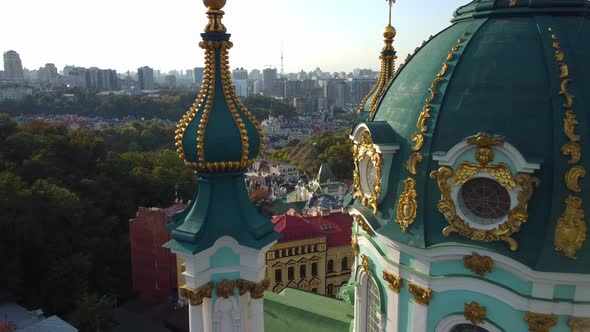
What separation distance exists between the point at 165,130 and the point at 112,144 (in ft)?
50.5

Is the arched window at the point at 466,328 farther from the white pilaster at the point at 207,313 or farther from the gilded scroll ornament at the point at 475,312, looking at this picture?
the white pilaster at the point at 207,313

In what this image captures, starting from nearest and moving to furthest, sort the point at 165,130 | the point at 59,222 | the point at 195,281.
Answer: the point at 195,281 < the point at 59,222 < the point at 165,130

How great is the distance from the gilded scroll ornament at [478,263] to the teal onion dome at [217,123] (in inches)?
173

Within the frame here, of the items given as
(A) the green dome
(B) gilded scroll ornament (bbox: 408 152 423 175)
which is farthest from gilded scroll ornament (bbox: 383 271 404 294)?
(B) gilded scroll ornament (bbox: 408 152 423 175)

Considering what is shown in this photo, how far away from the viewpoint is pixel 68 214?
30625 millimetres

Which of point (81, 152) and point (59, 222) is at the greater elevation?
point (81, 152)

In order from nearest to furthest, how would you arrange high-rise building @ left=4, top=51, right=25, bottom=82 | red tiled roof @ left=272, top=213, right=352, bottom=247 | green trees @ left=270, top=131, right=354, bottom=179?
red tiled roof @ left=272, top=213, right=352, bottom=247 < green trees @ left=270, top=131, right=354, bottom=179 < high-rise building @ left=4, top=51, right=25, bottom=82

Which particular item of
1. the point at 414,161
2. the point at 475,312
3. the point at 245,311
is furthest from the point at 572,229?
the point at 245,311

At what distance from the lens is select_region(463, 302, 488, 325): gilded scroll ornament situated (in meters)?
8.48

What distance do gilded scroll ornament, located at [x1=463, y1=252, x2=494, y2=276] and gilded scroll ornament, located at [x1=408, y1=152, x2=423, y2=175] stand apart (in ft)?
6.08

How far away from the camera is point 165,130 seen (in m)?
91.3

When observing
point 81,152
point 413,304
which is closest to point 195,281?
point 413,304

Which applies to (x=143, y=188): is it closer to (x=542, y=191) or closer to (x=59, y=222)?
(x=59, y=222)

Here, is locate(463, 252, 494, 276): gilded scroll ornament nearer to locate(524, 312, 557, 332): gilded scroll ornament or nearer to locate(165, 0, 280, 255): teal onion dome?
locate(524, 312, 557, 332): gilded scroll ornament
